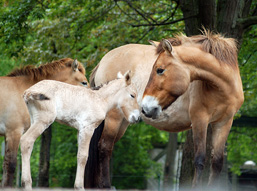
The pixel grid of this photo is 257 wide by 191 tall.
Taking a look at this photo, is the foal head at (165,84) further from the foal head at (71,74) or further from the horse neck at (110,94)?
the foal head at (71,74)

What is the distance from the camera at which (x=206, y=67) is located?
5.85m

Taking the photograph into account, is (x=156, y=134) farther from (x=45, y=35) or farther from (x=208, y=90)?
(x=208, y=90)

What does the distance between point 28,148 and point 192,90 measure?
2.90 meters

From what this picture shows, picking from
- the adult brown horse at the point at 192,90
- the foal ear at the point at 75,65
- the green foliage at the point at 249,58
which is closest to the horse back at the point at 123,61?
the adult brown horse at the point at 192,90

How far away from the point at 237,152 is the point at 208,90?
1872 cm

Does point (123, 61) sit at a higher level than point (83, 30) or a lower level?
lower

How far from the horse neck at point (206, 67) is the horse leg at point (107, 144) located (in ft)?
5.71

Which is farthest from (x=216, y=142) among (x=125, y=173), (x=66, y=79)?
(x=125, y=173)

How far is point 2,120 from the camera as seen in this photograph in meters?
6.63

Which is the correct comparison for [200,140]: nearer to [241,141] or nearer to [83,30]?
[83,30]

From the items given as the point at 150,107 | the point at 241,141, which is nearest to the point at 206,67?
the point at 150,107

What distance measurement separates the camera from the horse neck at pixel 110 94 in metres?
5.30

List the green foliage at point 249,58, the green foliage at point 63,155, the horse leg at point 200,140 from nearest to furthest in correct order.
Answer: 1. the horse leg at point 200,140
2. the green foliage at point 249,58
3. the green foliage at point 63,155

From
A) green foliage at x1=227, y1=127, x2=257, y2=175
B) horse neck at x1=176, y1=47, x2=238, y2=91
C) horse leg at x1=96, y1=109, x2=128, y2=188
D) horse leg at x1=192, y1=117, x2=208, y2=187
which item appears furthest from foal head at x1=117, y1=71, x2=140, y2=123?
green foliage at x1=227, y1=127, x2=257, y2=175
